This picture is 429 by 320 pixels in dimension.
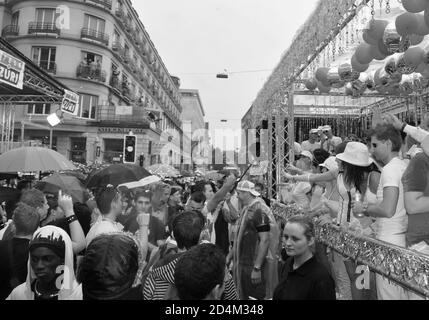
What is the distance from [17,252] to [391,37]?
5807 millimetres

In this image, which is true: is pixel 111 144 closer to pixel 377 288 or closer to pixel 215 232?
pixel 215 232

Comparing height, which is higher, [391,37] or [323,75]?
[323,75]

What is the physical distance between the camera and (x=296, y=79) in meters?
8.49

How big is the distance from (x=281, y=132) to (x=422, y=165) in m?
7.19

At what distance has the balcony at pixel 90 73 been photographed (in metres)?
25.7

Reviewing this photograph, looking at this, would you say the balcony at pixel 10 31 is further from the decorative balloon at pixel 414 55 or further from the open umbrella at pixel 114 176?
the decorative balloon at pixel 414 55

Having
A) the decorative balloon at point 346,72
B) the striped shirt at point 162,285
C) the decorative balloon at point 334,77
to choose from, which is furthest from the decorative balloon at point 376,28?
the striped shirt at point 162,285

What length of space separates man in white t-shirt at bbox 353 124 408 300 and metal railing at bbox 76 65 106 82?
26459 mm

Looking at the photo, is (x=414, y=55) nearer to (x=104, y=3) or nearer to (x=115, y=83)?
(x=115, y=83)

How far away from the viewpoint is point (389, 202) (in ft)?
7.44

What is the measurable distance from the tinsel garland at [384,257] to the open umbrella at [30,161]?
4.66m

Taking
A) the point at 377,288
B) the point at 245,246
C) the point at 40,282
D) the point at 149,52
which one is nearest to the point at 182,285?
the point at 40,282

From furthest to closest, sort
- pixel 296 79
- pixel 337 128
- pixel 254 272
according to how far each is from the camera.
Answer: pixel 337 128 → pixel 296 79 → pixel 254 272

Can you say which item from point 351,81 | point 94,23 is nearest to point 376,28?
point 351,81
